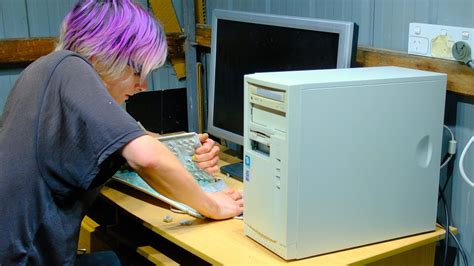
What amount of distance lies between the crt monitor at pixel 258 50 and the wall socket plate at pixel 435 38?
0.68ft

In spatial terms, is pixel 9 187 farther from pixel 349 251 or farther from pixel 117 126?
pixel 349 251

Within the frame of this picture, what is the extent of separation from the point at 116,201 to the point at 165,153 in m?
0.48

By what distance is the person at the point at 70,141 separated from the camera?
1391mm

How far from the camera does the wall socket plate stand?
1.66 m

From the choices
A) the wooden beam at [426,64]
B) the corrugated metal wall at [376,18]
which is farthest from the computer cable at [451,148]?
the wooden beam at [426,64]

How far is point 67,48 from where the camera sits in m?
1.59

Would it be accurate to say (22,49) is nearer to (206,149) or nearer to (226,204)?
(206,149)

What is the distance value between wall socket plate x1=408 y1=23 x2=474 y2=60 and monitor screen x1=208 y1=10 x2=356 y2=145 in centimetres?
22

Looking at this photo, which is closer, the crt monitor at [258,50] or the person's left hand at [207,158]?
the crt monitor at [258,50]

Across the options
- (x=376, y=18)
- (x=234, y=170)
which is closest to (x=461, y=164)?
(x=376, y=18)

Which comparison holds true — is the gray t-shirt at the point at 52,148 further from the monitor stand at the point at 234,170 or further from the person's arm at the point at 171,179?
the monitor stand at the point at 234,170

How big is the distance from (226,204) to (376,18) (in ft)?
2.46

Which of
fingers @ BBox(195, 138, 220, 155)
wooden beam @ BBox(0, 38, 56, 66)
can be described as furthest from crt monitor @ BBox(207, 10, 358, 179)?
wooden beam @ BBox(0, 38, 56, 66)

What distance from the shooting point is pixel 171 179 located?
154cm
